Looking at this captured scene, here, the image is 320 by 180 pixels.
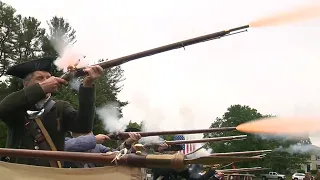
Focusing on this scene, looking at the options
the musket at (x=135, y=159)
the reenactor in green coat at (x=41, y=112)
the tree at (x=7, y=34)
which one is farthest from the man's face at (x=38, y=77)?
the tree at (x=7, y=34)

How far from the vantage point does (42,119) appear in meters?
4.78

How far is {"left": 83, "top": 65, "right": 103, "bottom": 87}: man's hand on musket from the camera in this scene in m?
4.59

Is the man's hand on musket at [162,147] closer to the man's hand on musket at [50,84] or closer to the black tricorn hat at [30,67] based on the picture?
the black tricorn hat at [30,67]

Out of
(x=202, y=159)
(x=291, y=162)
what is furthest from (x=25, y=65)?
(x=291, y=162)

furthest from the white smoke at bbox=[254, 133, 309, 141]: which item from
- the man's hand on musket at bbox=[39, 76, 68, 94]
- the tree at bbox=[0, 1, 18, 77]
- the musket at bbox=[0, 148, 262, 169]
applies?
the tree at bbox=[0, 1, 18, 77]

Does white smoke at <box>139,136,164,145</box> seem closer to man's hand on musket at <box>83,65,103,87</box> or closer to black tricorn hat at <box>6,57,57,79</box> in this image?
black tricorn hat at <box>6,57,57,79</box>

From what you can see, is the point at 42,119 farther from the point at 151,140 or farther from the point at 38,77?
the point at 151,140

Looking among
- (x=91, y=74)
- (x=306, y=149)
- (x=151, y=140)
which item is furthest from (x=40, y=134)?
(x=306, y=149)

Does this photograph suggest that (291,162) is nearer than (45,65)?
No

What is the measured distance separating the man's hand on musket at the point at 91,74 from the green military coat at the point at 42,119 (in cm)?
5

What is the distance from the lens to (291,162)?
52406mm

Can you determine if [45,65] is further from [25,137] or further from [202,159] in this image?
[202,159]

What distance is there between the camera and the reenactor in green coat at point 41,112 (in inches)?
173

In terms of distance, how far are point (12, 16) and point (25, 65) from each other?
170 ft
